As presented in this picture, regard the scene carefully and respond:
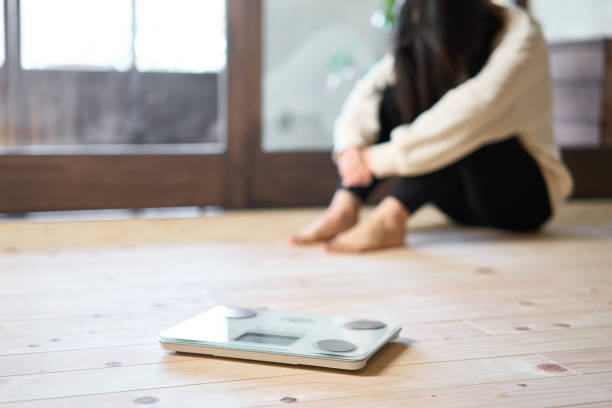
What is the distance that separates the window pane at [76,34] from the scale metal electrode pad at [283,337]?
1316mm

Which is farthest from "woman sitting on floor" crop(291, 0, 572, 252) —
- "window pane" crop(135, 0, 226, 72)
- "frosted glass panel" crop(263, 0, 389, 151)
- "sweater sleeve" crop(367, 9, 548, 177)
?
"window pane" crop(135, 0, 226, 72)

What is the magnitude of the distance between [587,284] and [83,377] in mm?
880

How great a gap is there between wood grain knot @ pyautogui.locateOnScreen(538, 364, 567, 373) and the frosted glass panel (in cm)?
151

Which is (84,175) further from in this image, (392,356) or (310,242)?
(392,356)

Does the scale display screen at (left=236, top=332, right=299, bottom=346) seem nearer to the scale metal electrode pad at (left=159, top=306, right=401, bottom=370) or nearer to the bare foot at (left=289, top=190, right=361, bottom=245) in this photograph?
the scale metal electrode pad at (left=159, top=306, right=401, bottom=370)

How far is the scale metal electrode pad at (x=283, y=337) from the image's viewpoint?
827 millimetres

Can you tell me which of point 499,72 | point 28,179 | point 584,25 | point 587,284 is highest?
point 584,25

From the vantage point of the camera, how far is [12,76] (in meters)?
2.01

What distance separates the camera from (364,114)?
1768 mm

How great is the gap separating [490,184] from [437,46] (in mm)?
325

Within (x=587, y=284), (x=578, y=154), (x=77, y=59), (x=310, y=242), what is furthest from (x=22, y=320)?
(x=578, y=154)

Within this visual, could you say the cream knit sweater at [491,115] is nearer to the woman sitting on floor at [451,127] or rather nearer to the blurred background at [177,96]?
the woman sitting on floor at [451,127]

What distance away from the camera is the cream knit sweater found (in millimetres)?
1578

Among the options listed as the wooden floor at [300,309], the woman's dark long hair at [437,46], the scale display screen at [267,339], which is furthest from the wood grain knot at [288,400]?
the woman's dark long hair at [437,46]
